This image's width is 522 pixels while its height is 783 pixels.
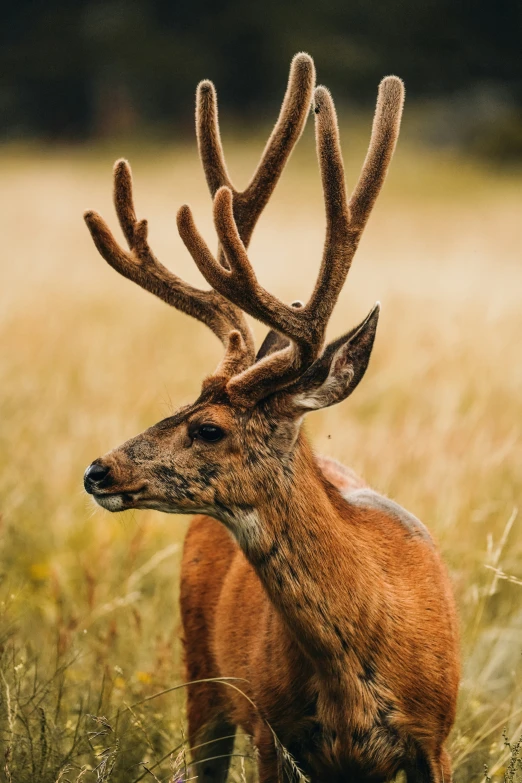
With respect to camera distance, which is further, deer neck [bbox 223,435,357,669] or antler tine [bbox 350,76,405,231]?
antler tine [bbox 350,76,405,231]

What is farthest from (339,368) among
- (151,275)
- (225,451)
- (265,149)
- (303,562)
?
(265,149)

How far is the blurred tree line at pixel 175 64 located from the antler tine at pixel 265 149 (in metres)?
36.8

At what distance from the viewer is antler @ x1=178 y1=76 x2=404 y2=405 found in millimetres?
2783

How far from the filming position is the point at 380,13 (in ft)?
120

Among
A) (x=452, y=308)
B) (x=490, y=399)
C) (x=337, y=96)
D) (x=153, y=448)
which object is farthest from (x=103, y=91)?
(x=153, y=448)

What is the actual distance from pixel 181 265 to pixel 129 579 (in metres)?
8.86

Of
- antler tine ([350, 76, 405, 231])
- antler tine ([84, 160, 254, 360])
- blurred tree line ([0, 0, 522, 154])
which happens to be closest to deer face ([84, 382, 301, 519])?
antler tine ([84, 160, 254, 360])

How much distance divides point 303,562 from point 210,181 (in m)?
1.37

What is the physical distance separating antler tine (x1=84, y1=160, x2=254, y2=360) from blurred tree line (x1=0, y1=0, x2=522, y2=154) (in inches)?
1459

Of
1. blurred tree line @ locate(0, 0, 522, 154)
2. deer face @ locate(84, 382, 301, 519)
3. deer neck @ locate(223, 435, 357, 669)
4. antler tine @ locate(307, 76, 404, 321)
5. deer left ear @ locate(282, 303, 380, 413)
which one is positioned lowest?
deer neck @ locate(223, 435, 357, 669)

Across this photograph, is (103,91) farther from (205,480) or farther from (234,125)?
(205,480)

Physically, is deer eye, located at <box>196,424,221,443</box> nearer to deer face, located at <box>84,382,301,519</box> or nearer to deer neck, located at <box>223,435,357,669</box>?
deer face, located at <box>84,382,301,519</box>

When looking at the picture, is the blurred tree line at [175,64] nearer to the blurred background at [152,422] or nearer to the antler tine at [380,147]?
the blurred background at [152,422]

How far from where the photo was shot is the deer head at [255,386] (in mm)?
2750
